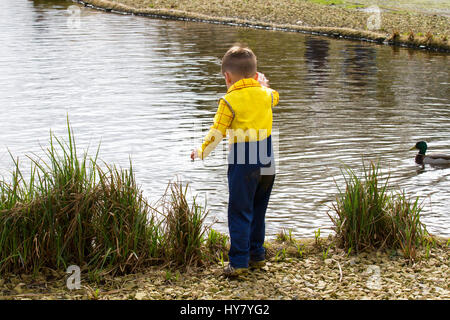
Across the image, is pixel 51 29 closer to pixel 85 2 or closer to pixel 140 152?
pixel 85 2

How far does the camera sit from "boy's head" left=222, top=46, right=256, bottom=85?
4785 millimetres

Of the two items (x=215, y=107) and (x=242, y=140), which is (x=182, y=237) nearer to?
(x=242, y=140)

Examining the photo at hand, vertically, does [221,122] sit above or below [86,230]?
above

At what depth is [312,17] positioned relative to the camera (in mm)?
29828

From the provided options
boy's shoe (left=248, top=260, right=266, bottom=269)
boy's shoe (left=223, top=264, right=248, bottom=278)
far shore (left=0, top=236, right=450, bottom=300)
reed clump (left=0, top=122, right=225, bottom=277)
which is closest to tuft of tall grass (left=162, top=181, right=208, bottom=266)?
reed clump (left=0, top=122, right=225, bottom=277)

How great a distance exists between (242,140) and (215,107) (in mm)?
8880

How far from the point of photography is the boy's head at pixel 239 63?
4785 millimetres

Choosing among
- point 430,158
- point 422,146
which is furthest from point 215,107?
point 430,158

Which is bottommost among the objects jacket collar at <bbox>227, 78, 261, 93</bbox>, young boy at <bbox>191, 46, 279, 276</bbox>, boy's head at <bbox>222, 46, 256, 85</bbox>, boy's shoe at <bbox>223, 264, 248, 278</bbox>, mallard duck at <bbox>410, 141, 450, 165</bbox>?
mallard duck at <bbox>410, 141, 450, 165</bbox>

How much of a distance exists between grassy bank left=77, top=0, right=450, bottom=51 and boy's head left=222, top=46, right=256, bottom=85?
1947 centimetres

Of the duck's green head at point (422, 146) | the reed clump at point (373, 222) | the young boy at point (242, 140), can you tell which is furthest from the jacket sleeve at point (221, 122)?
the duck's green head at point (422, 146)

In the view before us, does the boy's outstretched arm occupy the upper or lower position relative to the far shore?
upper

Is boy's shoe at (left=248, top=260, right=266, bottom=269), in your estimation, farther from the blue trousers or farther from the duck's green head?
the duck's green head

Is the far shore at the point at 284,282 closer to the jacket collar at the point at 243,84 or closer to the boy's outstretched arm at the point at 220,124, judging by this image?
the boy's outstretched arm at the point at 220,124
